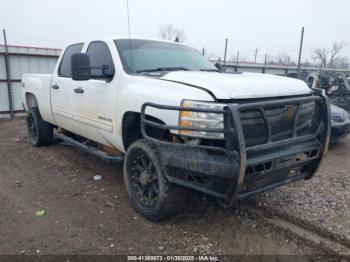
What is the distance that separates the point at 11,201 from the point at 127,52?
2307mm

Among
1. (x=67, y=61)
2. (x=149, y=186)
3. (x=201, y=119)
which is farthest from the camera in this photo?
(x=67, y=61)

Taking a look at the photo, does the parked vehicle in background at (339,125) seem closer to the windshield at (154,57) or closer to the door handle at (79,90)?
the windshield at (154,57)

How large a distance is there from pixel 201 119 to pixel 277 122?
783mm

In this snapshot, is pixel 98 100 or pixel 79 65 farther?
pixel 98 100

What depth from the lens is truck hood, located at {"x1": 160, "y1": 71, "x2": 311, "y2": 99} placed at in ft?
9.17

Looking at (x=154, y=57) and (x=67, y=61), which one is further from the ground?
(x=154, y=57)

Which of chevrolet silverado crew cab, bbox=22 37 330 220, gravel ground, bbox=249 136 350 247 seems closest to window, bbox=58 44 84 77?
chevrolet silverado crew cab, bbox=22 37 330 220

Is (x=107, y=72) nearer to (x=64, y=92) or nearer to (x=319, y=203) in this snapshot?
(x=64, y=92)

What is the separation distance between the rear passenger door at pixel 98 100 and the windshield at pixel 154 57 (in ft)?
0.69

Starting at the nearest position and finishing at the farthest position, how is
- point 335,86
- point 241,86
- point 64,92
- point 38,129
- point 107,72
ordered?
point 241,86
point 107,72
point 64,92
point 38,129
point 335,86

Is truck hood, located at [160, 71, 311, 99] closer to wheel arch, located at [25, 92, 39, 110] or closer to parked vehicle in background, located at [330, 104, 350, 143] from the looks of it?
parked vehicle in background, located at [330, 104, 350, 143]

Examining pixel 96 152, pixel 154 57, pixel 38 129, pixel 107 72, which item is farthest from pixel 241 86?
pixel 38 129

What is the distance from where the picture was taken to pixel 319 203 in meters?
3.87

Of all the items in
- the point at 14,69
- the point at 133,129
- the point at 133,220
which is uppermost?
the point at 14,69
